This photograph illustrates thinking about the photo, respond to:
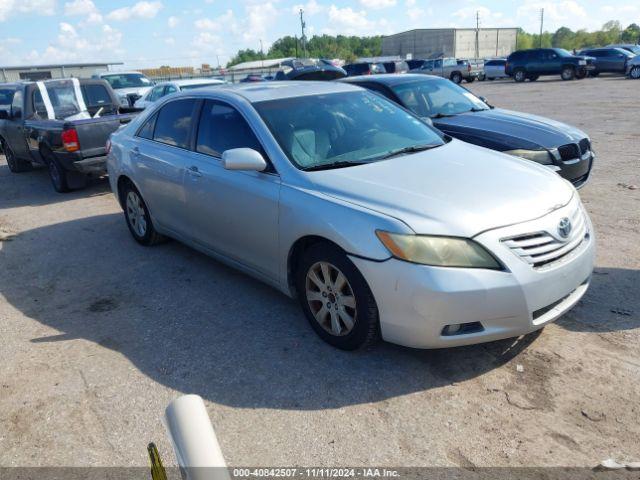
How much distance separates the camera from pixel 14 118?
33.0 feet

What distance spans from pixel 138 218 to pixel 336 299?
328 centimetres

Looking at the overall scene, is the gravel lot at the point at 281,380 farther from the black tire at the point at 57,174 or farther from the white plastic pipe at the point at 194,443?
the black tire at the point at 57,174

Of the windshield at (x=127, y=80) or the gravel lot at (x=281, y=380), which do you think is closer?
the gravel lot at (x=281, y=380)

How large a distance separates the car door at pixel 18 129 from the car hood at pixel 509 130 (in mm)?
7395

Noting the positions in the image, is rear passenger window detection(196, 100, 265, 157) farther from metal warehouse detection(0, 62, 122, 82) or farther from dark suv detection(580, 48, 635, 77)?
metal warehouse detection(0, 62, 122, 82)

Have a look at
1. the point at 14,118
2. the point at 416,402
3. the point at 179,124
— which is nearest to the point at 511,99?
the point at 14,118

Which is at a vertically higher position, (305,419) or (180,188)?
(180,188)

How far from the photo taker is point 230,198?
4.21m

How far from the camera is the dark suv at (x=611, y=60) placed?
104 feet

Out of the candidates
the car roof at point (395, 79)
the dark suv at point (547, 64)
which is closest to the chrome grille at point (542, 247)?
the car roof at point (395, 79)

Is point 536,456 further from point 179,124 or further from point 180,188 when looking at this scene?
point 179,124

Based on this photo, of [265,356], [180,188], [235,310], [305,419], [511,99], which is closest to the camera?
[305,419]

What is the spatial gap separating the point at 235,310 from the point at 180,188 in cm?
125

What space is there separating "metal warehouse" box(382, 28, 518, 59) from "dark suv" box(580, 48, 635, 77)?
66219 millimetres
